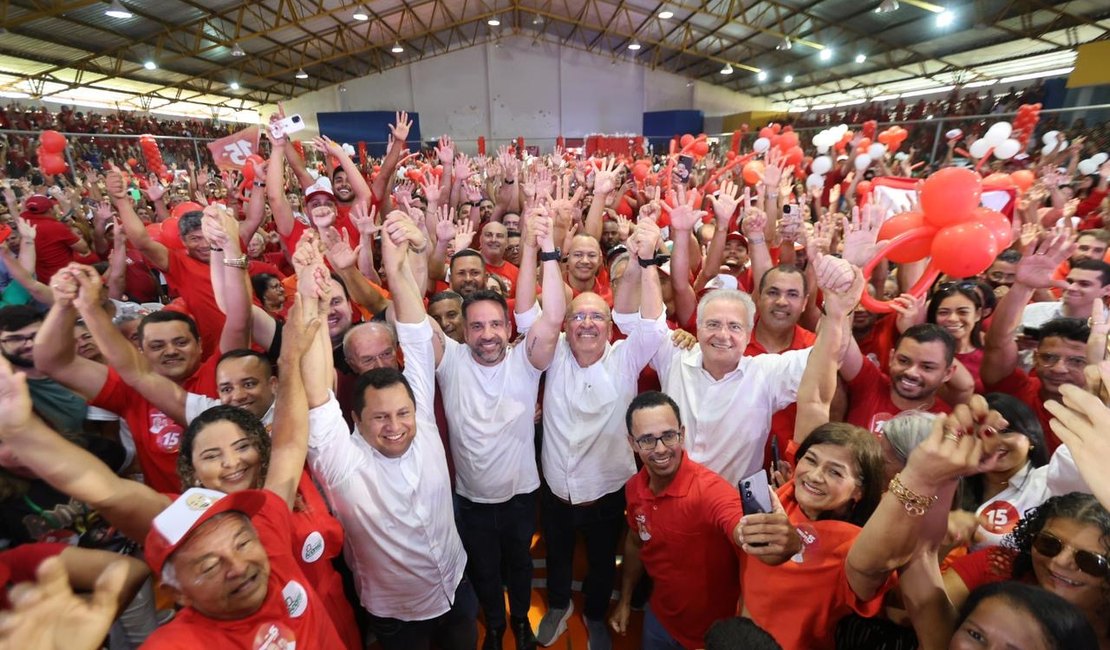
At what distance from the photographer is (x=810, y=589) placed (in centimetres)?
135

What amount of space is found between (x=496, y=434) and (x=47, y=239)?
423 cm

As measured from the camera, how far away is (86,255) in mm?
4367

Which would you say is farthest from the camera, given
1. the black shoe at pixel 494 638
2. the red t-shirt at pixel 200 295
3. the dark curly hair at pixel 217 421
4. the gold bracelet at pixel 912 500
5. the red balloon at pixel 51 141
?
the red balloon at pixel 51 141

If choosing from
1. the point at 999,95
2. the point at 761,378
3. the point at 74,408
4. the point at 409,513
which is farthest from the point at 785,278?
the point at 999,95

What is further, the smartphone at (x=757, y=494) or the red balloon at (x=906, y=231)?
the red balloon at (x=906, y=231)

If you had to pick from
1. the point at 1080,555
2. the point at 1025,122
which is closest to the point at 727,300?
the point at 1080,555

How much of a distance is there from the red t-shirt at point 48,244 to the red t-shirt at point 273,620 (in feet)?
13.5

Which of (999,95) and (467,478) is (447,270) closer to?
(467,478)

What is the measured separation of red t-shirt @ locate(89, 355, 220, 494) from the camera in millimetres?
1982

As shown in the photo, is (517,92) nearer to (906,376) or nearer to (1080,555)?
(906,376)

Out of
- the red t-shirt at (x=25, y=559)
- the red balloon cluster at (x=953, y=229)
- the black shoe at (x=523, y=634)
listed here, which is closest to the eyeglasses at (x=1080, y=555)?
the red balloon cluster at (x=953, y=229)

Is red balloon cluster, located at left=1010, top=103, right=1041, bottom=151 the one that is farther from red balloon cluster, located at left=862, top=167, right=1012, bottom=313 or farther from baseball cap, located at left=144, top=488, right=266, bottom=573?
baseball cap, located at left=144, top=488, right=266, bottom=573

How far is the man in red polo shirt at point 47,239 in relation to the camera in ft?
12.8

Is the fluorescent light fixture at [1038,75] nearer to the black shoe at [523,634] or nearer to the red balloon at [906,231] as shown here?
the red balloon at [906,231]
